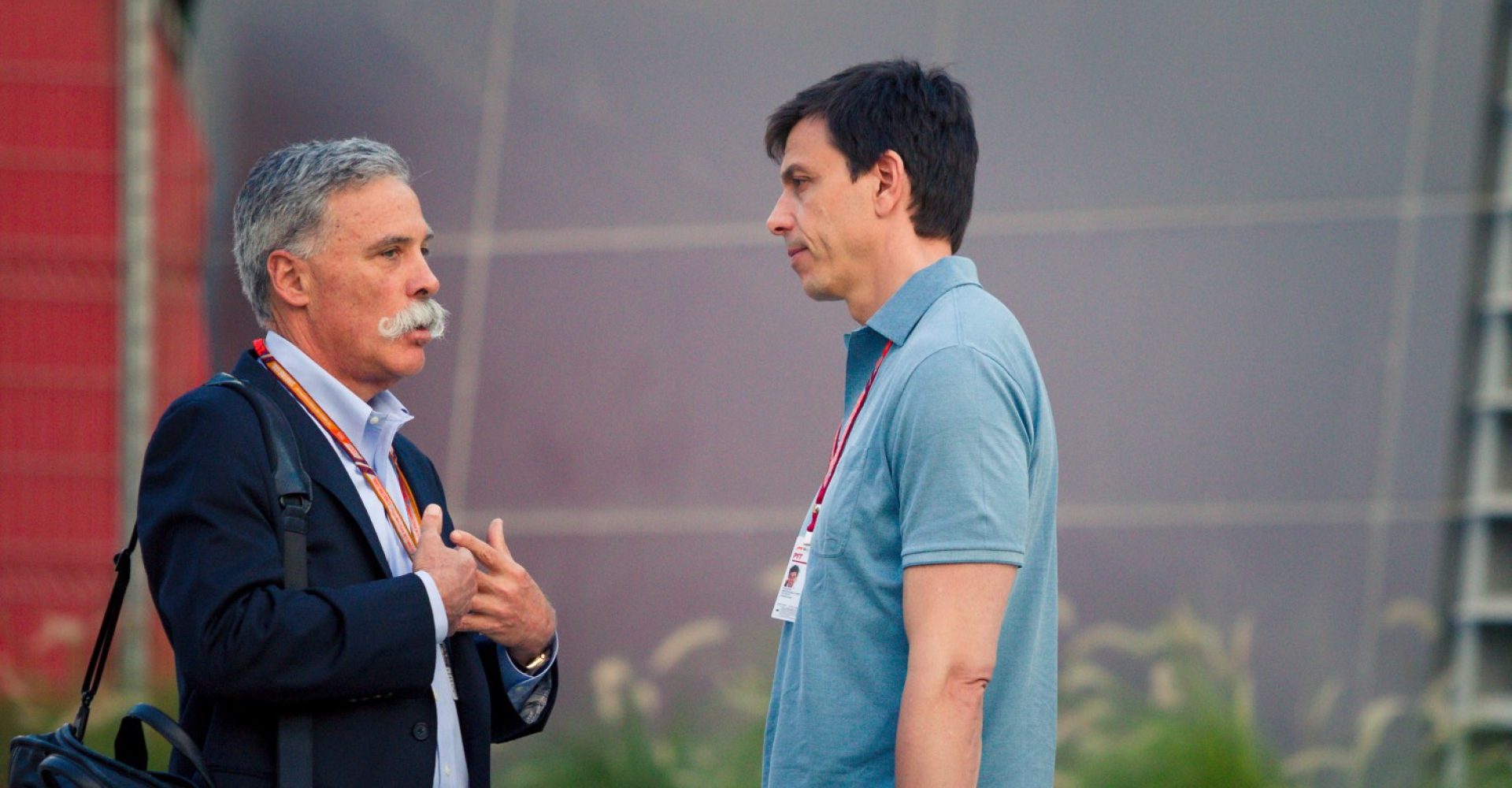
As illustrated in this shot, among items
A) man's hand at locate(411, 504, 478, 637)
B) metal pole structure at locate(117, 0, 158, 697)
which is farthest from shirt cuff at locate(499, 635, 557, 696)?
metal pole structure at locate(117, 0, 158, 697)

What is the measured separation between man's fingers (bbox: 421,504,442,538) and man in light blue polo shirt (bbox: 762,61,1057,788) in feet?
1.83

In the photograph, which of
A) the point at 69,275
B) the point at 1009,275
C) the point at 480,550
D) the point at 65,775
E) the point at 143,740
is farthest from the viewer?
the point at 69,275

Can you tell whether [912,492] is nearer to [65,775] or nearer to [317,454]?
[317,454]

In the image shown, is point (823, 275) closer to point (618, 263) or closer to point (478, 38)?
point (618, 263)

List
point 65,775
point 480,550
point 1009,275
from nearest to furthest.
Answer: point 65,775 → point 480,550 → point 1009,275

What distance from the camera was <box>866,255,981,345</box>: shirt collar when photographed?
231 centimetres

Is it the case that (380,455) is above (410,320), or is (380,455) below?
below

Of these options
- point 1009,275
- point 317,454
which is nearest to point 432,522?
point 317,454

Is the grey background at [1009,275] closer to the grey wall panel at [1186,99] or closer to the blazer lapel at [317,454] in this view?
the grey wall panel at [1186,99]

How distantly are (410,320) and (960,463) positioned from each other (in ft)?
3.41

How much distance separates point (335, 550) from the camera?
241 centimetres

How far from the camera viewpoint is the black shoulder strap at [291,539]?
2283 mm

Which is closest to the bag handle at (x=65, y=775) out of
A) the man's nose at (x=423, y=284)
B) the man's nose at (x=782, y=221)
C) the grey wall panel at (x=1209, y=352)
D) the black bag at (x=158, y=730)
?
the black bag at (x=158, y=730)

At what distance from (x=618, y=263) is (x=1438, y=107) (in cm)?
285
